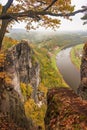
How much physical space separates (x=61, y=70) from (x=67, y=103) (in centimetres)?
12928

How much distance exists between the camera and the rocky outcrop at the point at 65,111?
1053 centimetres

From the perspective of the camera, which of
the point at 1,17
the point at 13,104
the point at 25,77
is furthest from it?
the point at 25,77

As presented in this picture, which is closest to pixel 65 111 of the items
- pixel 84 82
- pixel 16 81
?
pixel 84 82

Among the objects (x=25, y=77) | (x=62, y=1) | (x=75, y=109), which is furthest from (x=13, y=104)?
(x=25, y=77)

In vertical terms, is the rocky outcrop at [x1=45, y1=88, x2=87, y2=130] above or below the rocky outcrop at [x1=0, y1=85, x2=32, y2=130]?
above

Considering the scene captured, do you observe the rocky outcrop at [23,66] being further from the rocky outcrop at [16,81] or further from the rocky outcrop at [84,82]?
the rocky outcrop at [84,82]

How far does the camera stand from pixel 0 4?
18531mm

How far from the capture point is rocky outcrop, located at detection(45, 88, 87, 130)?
415 inches

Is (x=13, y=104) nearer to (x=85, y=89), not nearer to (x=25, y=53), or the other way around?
(x=85, y=89)

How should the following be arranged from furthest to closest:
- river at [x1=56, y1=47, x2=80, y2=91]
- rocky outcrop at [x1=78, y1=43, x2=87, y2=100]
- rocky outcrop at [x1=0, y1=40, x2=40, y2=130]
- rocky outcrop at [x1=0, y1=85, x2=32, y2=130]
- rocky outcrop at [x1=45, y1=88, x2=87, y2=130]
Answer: river at [x1=56, y1=47, x2=80, y2=91] < rocky outcrop at [x1=0, y1=40, x2=40, y2=130] < rocky outcrop at [x1=0, y1=85, x2=32, y2=130] < rocky outcrop at [x1=78, y1=43, x2=87, y2=100] < rocky outcrop at [x1=45, y1=88, x2=87, y2=130]

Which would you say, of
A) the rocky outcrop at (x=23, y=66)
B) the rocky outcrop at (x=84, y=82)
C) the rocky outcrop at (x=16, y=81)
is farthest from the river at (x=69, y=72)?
the rocky outcrop at (x=84, y=82)

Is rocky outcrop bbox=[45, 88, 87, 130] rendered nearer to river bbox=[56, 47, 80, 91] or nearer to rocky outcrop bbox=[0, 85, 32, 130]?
rocky outcrop bbox=[0, 85, 32, 130]

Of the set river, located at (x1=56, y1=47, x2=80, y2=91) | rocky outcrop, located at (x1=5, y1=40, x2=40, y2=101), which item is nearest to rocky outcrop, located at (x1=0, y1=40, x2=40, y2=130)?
rocky outcrop, located at (x1=5, y1=40, x2=40, y2=101)

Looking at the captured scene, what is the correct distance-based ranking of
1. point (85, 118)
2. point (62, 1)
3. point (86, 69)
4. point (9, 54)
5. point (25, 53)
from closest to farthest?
point (85, 118) < point (62, 1) < point (86, 69) < point (9, 54) < point (25, 53)
